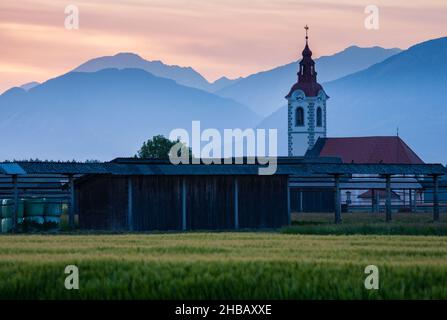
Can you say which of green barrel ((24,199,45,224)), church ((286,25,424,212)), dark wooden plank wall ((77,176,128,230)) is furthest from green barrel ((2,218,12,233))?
church ((286,25,424,212))

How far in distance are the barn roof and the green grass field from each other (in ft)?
82.4

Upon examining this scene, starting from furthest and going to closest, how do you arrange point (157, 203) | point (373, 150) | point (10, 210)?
point (373, 150)
point (157, 203)
point (10, 210)

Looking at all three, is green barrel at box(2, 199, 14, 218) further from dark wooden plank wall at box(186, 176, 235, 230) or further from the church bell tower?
the church bell tower

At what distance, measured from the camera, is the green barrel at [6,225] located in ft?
194

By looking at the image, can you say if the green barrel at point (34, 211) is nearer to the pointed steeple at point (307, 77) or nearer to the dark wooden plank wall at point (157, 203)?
the dark wooden plank wall at point (157, 203)

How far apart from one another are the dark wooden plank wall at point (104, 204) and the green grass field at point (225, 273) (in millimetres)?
26881

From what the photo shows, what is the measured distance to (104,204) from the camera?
204 feet

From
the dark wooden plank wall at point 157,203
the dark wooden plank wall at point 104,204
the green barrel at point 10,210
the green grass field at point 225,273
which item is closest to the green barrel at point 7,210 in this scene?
the green barrel at point 10,210

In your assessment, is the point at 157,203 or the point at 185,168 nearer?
the point at 157,203

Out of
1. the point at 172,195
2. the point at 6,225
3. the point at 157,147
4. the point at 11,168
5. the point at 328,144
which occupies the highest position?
the point at 328,144

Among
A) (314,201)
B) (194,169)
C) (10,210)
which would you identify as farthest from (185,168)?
(314,201)

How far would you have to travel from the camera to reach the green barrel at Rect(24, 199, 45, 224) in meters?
60.3

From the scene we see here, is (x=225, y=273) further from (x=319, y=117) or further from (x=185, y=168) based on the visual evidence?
(x=319, y=117)

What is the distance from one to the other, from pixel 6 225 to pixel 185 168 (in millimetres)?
10080
